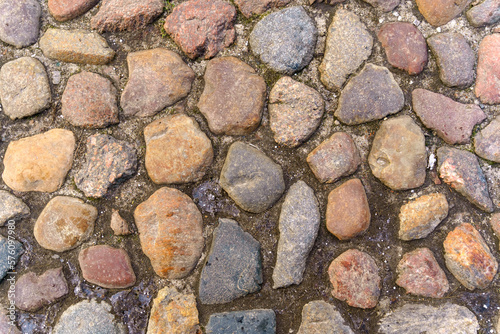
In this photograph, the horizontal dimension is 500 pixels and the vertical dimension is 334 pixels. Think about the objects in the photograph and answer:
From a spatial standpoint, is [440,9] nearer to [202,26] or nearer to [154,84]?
[202,26]

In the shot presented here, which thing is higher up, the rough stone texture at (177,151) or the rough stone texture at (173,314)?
the rough stone texture at (177,151)

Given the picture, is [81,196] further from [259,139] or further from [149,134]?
[259,139]

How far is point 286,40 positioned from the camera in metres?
1.38

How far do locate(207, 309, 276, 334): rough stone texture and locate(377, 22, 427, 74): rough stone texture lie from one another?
3.74 ft

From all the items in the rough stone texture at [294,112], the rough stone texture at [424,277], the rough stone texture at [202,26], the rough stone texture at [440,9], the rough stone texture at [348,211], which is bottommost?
the rough stone texture at [424,277]

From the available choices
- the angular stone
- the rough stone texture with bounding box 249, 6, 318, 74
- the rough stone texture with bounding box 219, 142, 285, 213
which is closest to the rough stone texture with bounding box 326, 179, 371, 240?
the rough stone texture with bounding box 219, 142, 285, 213

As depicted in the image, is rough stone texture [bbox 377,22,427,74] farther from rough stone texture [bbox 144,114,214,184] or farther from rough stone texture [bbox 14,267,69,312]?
rough stone texture [bbox 14,267,69,312]

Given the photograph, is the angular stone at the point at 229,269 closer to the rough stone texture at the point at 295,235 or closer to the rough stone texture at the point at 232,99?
the rough stone texture at the point at 295,235

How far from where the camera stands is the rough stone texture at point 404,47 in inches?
54.9

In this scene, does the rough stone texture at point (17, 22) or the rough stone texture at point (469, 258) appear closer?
the rough stone texture at point (469, 258)

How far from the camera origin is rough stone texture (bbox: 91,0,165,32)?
4.67 ft

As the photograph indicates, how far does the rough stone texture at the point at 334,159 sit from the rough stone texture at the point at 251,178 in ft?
0.50

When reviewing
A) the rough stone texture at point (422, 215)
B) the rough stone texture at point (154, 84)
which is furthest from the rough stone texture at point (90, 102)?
the rough stone texture at point (422, 215)

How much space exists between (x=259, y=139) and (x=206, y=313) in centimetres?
73
